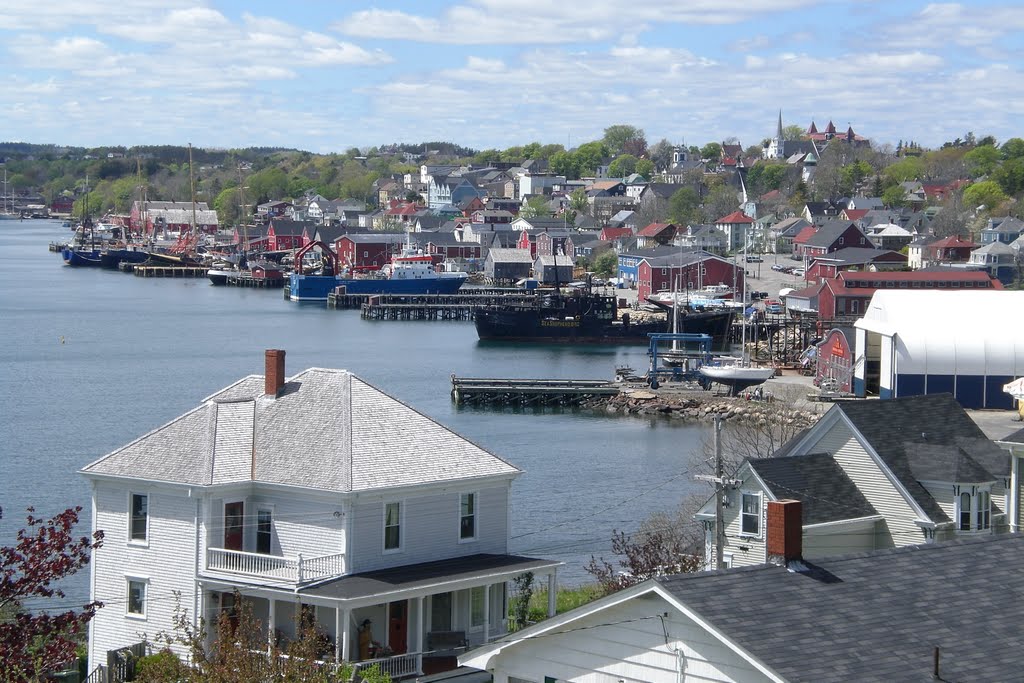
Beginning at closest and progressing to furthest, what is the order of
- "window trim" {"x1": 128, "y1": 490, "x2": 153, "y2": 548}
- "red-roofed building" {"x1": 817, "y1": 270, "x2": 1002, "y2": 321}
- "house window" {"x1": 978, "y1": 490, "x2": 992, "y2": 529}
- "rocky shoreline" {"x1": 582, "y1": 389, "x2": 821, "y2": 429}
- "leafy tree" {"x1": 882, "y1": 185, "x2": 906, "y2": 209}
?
"window trim" {"x1": 128, "y1": 490, "x2": 153, "y2": 548} → "house window" {"x1": 978, "y1": 490, "x2": 992, "y2": 529} → "rocky shoreline" {"x1": 582, "y1": 389, "x2": 821, "y2": 429} → "red-roofed building" {"x1": 817, "y1": 270, "x2": 1002, "y2": 321} → "leafy tree" {"x1": 882, "y1": 185, "x2": 906, "y2": 209}

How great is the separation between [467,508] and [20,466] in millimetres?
23978

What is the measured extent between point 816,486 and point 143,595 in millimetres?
9839

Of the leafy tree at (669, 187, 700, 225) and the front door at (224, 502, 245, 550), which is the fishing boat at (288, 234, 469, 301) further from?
the front door at (224, 502, 245, 550)

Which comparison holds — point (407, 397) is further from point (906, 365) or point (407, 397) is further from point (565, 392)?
point (906, 365)

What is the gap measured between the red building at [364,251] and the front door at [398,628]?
382 ft

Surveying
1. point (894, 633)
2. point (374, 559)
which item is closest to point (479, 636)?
point (374, 559)

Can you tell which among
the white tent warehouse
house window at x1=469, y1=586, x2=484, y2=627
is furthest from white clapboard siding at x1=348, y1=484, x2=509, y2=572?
the white tent warehouse

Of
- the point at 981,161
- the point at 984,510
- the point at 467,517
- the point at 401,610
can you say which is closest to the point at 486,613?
the point at 401,610

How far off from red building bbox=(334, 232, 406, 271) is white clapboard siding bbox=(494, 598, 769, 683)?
124m

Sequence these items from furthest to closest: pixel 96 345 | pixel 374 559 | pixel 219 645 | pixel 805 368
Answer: pixel 96 345, pixel 805 368, pixel 374 559, pixel 219 645

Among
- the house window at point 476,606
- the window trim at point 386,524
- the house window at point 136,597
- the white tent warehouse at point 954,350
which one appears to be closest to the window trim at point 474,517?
the house window at point 476,606

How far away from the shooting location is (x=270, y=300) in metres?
121

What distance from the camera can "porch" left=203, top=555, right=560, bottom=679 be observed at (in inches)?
781

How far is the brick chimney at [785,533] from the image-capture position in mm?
12945
